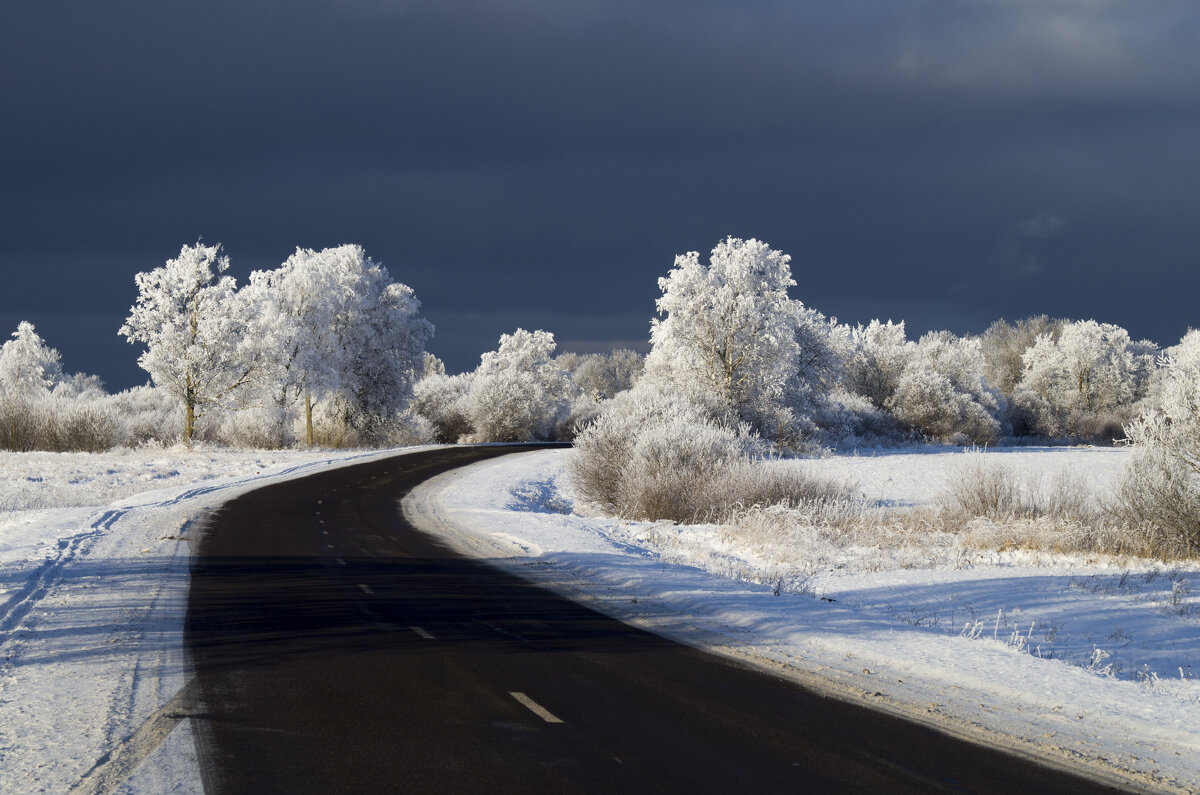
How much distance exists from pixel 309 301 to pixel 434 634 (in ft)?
173

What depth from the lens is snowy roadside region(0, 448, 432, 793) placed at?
5832mm

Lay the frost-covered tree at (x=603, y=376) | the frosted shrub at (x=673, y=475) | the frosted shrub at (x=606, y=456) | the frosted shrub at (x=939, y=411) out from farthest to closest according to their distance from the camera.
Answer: the frost-covered tree at (x=603, y=376) < the frosted shrub at (x=939, y=411) < the frosted shrub at (x=606, y=456) < the frosted shrub at (x=673, y=475)

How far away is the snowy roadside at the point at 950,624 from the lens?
7.47 m

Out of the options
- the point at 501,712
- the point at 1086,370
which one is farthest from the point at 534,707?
the point at 1086,370

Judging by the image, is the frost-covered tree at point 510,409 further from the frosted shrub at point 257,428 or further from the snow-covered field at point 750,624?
the snow-covered field at point 750,624

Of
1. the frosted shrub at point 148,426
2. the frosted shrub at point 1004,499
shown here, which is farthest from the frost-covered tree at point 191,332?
the frosted shrub at point 1004,499

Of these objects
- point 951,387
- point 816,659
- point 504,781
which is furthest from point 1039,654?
point 951,387

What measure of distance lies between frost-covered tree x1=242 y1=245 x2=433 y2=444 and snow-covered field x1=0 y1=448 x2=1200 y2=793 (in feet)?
99.3

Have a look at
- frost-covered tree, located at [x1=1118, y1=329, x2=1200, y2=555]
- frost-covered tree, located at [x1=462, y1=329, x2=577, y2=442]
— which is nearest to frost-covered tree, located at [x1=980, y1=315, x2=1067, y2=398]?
frost-covered tree, located at [x1=462, y1=329, x2=577, y2=442]

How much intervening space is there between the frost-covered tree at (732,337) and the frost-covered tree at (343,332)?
753 inches

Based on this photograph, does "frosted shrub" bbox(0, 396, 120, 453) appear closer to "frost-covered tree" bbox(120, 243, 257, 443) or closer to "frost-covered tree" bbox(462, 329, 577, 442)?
"frost-covered tree" bbox(120, 243, 257, 443)

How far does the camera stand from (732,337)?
53.2 metres

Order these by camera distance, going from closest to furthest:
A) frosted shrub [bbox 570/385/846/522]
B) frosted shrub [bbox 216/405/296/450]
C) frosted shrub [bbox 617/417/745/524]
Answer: frosted shrub [bbox 570/385/846/522] → frosted shrub [bbox 617/417/745/524] → frosted shrub [bbox 216/405/296/450]

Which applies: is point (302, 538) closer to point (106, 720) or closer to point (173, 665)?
point (173, 665)
